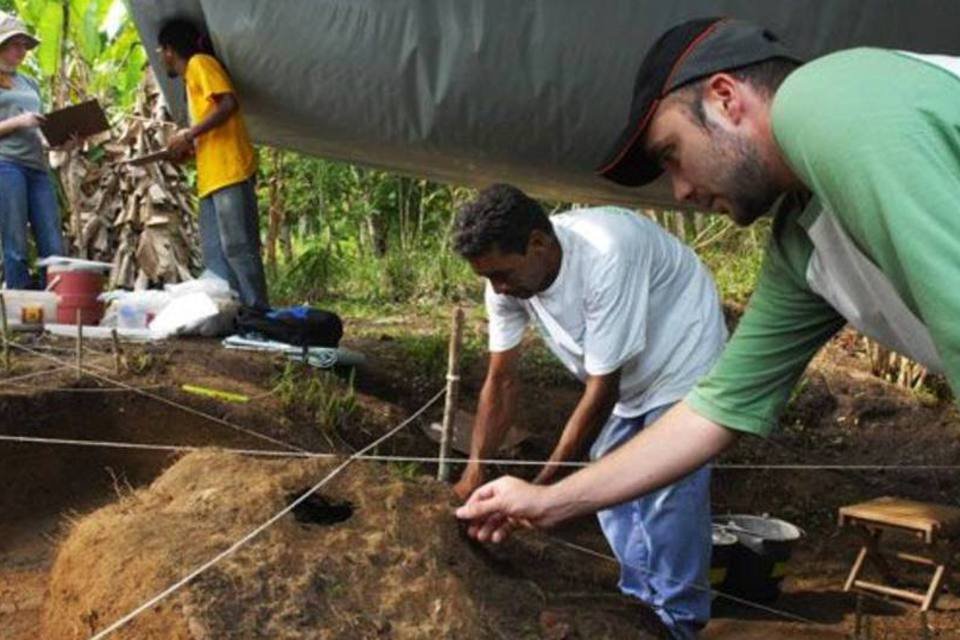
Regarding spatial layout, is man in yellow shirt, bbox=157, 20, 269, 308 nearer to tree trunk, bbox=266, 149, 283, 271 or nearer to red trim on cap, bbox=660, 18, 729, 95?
tree trunk, bbox=266, 149, 283, 271

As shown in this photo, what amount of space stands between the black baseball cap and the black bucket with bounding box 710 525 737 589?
3.26 meters

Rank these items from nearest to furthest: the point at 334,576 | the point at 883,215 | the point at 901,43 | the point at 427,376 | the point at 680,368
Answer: the point at 883,215
the point at 334,576
the point at 901,43
the point at 680,368
the point at 427,376

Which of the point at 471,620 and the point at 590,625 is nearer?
the point at 471,620

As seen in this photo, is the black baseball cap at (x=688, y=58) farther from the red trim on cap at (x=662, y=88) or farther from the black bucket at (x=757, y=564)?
the black bucket at (x=757, y=564)

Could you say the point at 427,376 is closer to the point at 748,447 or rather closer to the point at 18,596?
the point at 748,447

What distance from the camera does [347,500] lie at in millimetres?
Result: 3213

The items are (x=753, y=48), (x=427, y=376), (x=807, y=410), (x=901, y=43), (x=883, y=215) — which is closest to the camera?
(x=883, y=215)

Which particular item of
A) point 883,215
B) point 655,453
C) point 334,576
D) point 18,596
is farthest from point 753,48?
point 18,596

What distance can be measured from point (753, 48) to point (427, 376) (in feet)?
15.3

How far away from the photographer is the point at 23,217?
6.40 m

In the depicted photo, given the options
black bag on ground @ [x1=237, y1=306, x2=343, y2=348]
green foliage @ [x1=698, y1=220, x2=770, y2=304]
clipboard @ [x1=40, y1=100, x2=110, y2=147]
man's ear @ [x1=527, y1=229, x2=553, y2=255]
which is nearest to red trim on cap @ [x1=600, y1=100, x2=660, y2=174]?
man's ear @ [x1=527, y1=229, x2=553, y2=255]

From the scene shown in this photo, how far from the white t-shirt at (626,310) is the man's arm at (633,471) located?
129cm

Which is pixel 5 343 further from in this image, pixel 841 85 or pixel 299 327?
Result: pixel 841 85

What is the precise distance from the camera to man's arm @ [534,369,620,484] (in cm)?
341
